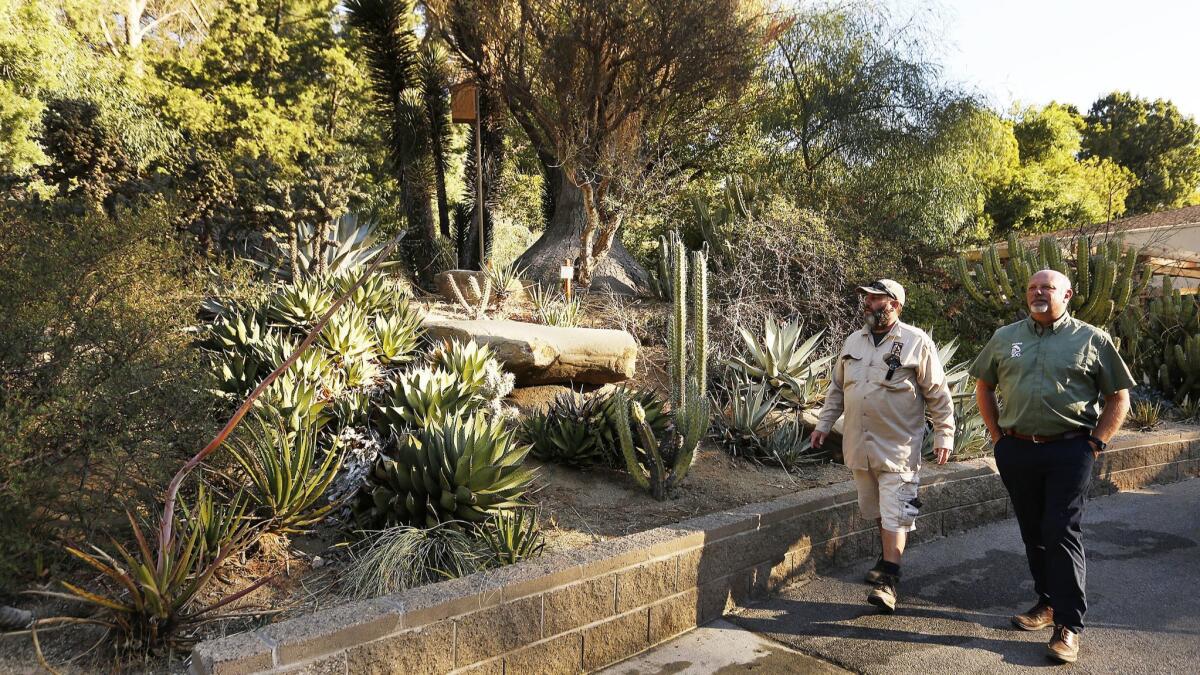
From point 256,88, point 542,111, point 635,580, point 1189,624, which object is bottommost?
point 1189,624

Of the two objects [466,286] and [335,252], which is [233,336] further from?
[466,286]

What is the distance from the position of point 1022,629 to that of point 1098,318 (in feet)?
20.3

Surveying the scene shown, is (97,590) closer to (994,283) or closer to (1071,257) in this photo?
(994,283)

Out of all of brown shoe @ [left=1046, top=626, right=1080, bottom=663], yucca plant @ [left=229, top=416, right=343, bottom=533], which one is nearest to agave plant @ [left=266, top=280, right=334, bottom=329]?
yucca plant @ [left=229, top=416, right=343, bottom=533]

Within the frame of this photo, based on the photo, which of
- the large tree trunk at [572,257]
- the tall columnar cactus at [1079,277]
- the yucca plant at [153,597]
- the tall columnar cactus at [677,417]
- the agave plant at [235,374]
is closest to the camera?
the yucca plant at [153,597]

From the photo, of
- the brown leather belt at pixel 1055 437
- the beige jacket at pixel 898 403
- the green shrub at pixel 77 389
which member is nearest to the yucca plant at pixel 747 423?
the beige jacket at pixel 898 403

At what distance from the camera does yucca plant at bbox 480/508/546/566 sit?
12.9ft

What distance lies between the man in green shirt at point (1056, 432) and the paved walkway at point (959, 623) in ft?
→ 0.70

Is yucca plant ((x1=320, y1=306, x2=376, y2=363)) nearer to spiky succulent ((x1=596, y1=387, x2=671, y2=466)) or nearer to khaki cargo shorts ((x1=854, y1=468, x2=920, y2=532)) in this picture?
spiky succulent ((x1=596, y1=387, x2=671, y2=466))

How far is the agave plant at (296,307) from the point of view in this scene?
673cm

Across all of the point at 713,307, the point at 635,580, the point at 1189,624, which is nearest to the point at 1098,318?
the point at 713,307

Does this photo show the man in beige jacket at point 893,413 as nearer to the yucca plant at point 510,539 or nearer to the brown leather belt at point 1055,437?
the brown leather belt at point 1055,437

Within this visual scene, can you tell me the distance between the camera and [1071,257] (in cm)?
1090

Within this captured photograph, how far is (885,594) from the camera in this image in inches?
167
